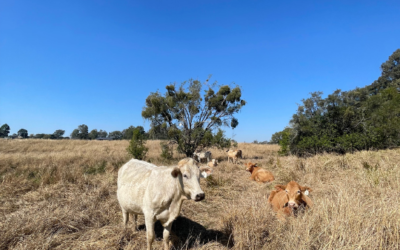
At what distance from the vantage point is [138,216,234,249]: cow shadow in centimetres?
374

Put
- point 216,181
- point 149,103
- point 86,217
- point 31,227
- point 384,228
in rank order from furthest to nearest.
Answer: point 149,103 < point 216,181 < point 86,217 < point 31,227 < point 384,228

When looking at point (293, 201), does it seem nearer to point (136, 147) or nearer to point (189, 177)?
point (189, 177)

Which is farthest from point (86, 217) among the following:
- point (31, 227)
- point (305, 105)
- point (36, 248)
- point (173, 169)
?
point (305, 105)

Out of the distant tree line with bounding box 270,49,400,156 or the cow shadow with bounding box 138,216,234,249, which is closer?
the cow shadow with bounding box 138,216,234,249

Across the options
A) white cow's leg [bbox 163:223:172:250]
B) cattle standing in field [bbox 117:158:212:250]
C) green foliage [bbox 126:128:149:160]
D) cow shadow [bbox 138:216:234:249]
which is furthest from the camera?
green foliage [bbox 126:128:149:160]

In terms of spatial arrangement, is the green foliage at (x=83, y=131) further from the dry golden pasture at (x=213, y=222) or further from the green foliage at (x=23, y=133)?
the dry golden pasture at (x=213, y=222)

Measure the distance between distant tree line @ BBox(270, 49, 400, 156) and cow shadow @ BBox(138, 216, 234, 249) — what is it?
→ 13458 mm

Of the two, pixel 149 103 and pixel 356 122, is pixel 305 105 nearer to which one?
pixel 356 122

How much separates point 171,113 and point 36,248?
1405 centimetres

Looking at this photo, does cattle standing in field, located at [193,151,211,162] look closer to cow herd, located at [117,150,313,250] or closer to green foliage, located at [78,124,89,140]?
cow herd, located at [117,150,313,250]

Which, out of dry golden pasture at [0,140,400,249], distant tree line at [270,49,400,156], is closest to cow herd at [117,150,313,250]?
dry golden pasture at [0,140,400,249]

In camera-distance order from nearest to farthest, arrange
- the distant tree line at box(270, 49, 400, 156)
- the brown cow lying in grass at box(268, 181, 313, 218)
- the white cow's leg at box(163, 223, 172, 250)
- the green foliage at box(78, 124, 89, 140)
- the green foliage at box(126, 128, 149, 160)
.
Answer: the white cow's leg at box(163, 223, 172, 250) → the brown cow lying in grass at box(268, 181, 313, 218) → the green foliage at box(126, 128, 149, 160) → the distant tree line at box(270, 49, 400, 156) → the green foliage at box(78, 124, 89, 140)

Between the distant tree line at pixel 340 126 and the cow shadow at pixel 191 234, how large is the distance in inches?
530

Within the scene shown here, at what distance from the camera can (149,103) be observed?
55.0 feet
